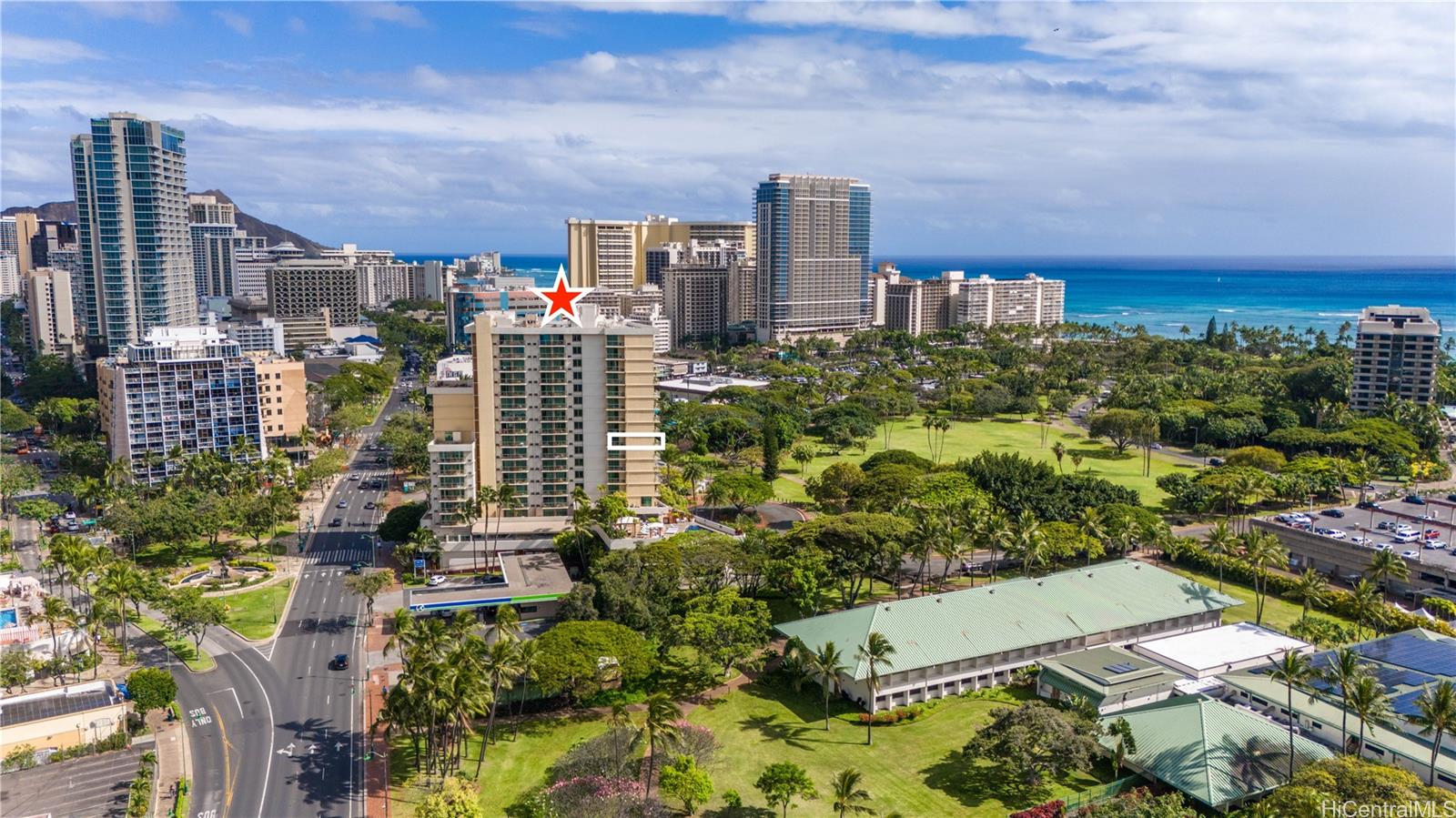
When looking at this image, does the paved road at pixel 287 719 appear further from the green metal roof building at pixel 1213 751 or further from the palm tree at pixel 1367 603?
the palm tree at pixel 1367 603

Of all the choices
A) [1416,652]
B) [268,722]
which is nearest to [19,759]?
[268,722]

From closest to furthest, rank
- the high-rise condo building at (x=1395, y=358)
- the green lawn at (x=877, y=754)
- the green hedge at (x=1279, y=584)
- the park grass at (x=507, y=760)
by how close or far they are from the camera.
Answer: the green lawn at (x=877, y=754), the park grass at (x=507, y=760), the green hedge at (x=1279, y=584), the high-rise condo building at (x=1395, y=358)

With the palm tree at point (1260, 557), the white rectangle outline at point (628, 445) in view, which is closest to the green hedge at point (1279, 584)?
the palm tree at point (1260, 557)

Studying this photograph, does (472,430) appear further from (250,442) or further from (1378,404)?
(1378,404)

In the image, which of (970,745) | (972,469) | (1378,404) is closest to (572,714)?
(970,745)

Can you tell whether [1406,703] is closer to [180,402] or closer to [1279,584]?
[1279,584]

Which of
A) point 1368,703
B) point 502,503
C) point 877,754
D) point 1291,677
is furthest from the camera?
point 502,503
